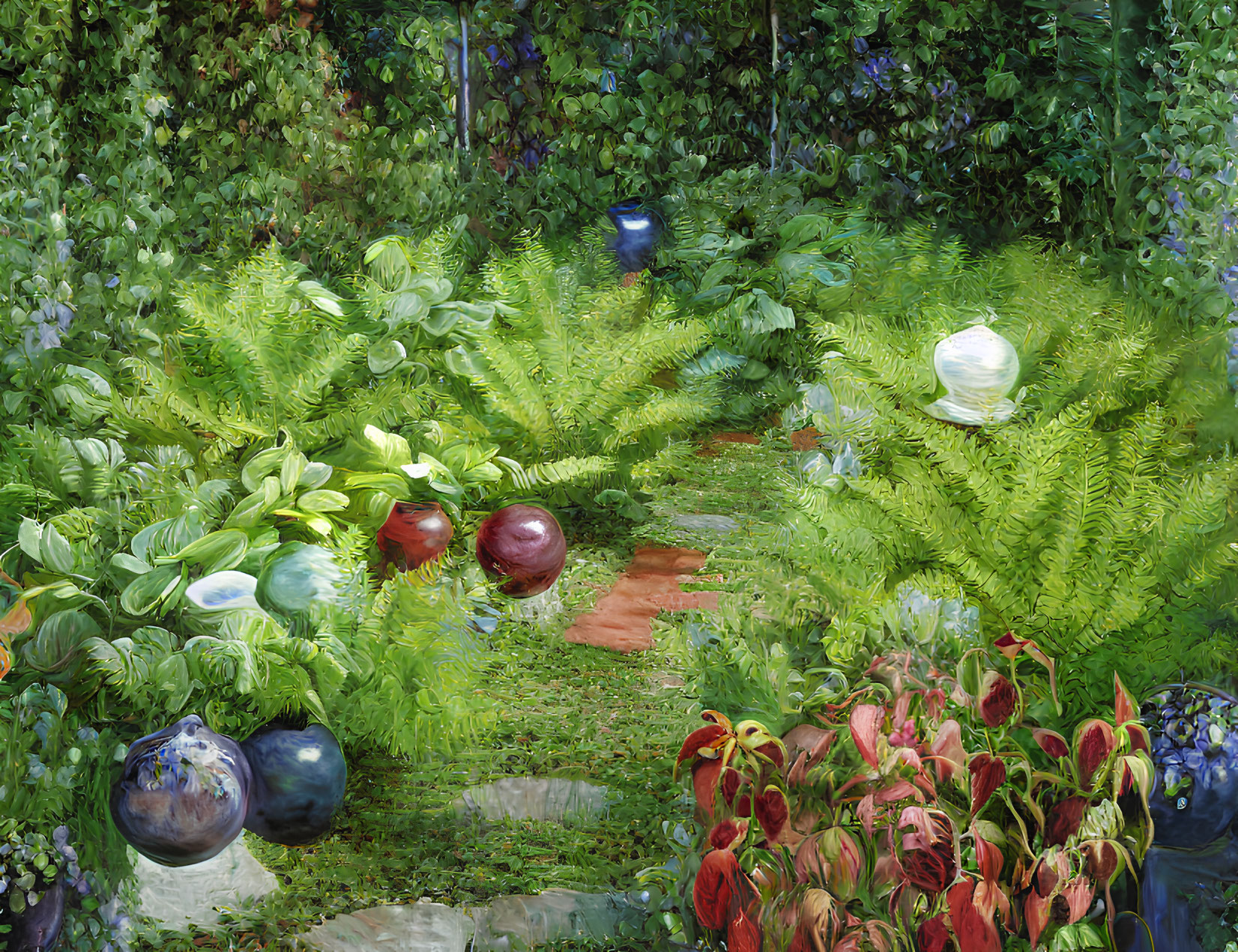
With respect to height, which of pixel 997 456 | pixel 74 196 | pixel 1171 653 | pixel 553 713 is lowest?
pixel 553 713

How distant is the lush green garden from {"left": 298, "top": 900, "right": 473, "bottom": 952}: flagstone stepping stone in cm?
2

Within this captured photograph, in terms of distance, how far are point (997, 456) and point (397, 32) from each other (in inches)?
61.0

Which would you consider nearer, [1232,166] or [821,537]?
[821,537]

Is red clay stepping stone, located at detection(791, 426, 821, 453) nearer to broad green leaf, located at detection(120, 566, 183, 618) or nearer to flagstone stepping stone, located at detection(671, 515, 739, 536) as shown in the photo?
flagstone stepping stone, located at detection(671, 515, 739, 536)

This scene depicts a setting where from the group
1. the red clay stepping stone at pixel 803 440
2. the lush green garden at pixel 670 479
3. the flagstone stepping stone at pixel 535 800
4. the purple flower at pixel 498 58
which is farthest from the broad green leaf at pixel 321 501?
the purple flower at pixel 498 58

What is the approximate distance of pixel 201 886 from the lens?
1.29m

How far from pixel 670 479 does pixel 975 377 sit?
485 mm

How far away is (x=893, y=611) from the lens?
42.9 inches

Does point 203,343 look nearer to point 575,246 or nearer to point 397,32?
point 575,246

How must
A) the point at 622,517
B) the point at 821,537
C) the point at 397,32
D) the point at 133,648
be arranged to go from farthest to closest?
the point at 397,32, the point at 622,517, the point at 821,537, the point at 133,648

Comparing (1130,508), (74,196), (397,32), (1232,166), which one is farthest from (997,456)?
(397,32)

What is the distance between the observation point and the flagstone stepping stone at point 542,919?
1260mm

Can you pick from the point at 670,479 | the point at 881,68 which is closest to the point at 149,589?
the point at 670,479

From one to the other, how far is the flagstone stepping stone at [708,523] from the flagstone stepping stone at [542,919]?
0.52 m
